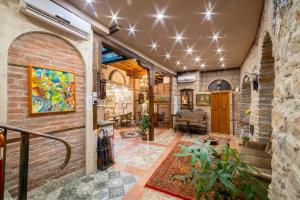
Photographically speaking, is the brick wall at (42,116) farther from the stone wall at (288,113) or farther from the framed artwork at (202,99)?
the framed artwork at (202,99)

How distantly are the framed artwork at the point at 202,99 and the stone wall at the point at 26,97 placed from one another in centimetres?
539

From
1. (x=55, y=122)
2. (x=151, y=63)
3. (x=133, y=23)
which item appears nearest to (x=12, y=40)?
(x=55, y=122)

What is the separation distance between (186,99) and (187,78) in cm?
111

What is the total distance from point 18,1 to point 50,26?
0.39 metres

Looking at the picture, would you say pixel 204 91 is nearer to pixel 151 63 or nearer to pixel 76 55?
pixel 151 63

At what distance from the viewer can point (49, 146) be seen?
208cm

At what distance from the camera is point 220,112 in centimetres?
643

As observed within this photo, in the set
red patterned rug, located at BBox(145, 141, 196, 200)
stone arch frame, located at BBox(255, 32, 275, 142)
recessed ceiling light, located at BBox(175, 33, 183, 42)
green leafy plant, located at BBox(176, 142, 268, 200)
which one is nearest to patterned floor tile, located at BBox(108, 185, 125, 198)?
red patterned rug, located at BBox(145, 141, 196, 200)

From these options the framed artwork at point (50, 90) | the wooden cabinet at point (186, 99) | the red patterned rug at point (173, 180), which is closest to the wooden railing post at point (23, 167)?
the framed artwork at point (50, 90)

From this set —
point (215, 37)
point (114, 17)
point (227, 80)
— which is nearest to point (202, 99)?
point (227, 80)

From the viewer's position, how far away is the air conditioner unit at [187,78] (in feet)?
21.7

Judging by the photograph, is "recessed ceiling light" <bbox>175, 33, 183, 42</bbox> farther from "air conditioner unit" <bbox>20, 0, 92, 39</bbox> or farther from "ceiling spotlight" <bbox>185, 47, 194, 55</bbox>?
"air conditioner unit" <bbox>20, 0, 92, 39</bbox>

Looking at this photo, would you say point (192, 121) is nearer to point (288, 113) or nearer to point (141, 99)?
point (141, 99)

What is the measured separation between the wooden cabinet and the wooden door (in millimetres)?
1017
